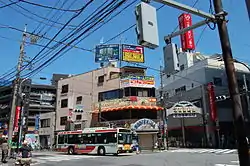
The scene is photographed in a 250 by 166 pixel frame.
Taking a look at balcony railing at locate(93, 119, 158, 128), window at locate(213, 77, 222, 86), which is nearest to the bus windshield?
balcony railing at locate(93, 119, 158, 128)

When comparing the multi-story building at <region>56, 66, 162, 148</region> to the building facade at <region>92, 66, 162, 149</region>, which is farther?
the multi-story building at <region>56, 66, 162, 148</region>

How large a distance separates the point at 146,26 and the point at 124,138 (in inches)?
891

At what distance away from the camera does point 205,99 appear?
128 ft

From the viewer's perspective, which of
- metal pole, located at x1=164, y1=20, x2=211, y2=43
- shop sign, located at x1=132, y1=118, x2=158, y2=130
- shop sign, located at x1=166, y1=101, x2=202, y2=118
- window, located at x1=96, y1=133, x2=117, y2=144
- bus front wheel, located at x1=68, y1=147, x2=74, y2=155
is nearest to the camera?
metal pole, located at x1=164, y1=20, x2=211, y2=43

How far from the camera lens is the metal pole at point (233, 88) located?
6340mm

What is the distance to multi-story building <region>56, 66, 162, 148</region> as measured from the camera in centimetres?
3753

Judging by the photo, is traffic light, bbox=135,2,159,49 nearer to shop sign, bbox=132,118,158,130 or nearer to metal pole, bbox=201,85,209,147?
shop sign, bbox=132,118,158,130

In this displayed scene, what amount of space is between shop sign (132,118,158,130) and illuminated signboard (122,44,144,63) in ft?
29.8

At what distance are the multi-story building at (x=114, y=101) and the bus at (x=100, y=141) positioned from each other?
7.64 meters

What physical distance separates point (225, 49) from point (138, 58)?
33.5m

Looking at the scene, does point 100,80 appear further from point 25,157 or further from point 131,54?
point 25,157

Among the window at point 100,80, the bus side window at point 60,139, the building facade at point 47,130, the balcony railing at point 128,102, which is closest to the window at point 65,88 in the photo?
the building facade at point 47,130

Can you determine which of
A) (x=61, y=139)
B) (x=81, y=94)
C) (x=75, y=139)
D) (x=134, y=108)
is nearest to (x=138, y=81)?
(x=134, y=108)

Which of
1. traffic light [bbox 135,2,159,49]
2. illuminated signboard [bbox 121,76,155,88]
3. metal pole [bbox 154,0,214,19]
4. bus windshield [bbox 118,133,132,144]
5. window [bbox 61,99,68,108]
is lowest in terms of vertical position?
bus windshield [bbox 118,133,132,144]
